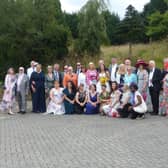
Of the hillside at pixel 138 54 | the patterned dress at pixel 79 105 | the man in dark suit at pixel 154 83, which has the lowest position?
the patterned dress at pixel 79 105

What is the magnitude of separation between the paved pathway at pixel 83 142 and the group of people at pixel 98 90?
874mm

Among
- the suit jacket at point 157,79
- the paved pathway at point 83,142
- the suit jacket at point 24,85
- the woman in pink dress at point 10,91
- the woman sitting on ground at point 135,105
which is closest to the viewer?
the paved pathway at point 83,142

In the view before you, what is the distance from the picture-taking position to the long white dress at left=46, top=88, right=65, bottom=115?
1923 cm

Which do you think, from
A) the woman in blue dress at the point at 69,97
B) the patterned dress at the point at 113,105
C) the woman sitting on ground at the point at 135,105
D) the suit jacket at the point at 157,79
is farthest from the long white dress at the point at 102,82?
the suit jacket at the point at 157,79

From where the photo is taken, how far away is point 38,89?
64.7 ft

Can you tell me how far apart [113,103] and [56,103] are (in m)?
2.42

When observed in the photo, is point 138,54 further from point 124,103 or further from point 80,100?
point 124,103

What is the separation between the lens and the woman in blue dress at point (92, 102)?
18.9 m

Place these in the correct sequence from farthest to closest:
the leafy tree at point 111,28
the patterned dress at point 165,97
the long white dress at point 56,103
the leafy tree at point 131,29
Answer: the leafy tree at point 131,29
the leafy tree at point 111,28
the long white dress at point 56,103
the patterned dress at point 165,97

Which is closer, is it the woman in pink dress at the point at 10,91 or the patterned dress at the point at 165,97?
the patterned dress at the point at 165,97

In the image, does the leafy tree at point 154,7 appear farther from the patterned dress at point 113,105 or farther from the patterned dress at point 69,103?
the patterned dress at point 113,105

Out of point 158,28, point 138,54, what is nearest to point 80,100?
point 138,54

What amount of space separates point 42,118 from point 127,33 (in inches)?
1625

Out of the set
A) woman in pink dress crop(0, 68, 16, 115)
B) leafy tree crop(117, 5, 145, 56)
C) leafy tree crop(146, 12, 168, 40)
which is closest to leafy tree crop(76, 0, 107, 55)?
leafy tree crop(146, 12, 168, 40)
